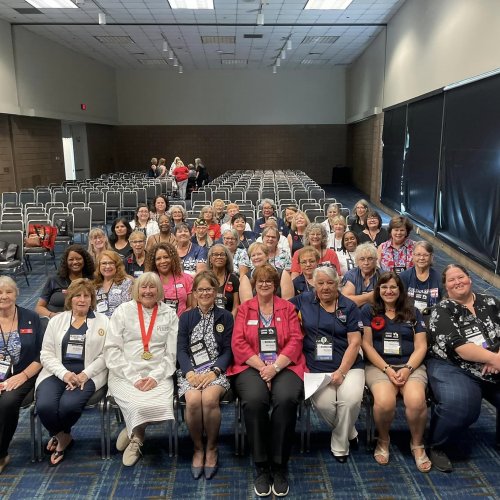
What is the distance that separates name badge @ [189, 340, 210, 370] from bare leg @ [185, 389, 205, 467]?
22 cm

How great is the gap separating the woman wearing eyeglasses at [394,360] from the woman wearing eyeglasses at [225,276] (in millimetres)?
1196

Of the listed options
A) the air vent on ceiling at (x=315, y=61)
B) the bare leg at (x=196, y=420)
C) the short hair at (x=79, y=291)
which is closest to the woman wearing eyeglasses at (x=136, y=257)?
the short hair at (x=79, y=291)

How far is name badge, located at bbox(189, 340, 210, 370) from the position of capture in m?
3.18

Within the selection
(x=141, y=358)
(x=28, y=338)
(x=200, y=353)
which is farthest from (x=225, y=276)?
(x=28, y=338)

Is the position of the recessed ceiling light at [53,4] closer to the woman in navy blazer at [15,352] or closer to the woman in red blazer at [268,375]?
the woman in navy blazer at [15,352]

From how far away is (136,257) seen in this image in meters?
4.96

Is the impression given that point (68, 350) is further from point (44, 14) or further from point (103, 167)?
point (103, 167)

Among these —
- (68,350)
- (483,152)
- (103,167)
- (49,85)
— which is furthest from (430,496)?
(103,167)

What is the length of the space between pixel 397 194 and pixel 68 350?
1219 cm

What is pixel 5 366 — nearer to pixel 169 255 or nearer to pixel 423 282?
pixel 169 255

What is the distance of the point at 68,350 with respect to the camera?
3.19 meters

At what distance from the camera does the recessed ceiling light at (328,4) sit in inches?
487

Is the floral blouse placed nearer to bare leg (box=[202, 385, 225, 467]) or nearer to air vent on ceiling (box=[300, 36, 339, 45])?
bare leg (box=[202, 385, 225, 467])

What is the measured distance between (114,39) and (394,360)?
55.6 feet
